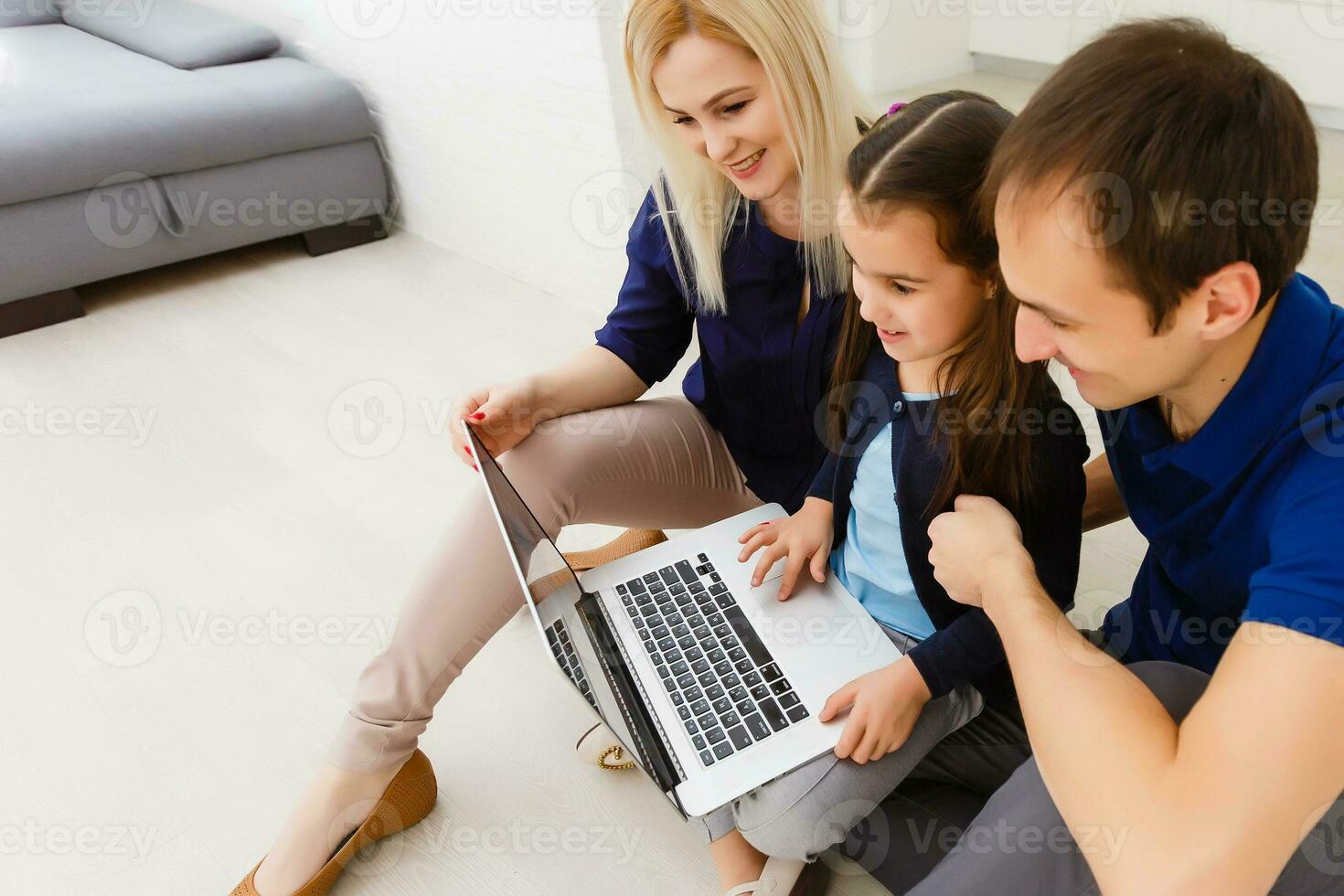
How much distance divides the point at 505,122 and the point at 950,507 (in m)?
1.78

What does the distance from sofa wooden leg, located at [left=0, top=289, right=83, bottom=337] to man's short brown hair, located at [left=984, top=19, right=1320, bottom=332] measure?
9.16ft

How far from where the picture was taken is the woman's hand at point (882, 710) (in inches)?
33.2

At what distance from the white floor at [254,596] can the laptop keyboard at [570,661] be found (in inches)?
8.6

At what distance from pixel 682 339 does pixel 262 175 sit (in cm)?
197

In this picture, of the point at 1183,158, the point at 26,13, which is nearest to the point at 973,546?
the point at 1183,158

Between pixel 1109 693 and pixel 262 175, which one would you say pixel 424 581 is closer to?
pixel 1109 693

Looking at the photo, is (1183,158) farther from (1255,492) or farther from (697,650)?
(697,650)

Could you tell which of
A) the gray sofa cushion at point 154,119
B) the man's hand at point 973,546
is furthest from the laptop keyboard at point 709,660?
the gray sofa cushion at point 154,119

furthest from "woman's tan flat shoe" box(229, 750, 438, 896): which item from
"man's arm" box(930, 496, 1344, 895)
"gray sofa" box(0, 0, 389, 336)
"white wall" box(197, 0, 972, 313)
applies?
"gray sofa" box(0, 0, 389, 336)

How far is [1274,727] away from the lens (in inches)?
20.6

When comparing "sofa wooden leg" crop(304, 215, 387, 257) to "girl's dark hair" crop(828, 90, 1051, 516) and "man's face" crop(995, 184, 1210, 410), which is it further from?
"man's face" crop(995, 184, 1210, 410)

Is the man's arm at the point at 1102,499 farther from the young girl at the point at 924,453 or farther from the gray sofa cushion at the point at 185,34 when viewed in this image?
the gray sofa cushion at the point at 185,34

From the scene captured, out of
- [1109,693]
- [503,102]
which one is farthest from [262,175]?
[1109,693]

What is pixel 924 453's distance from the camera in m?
0.89
